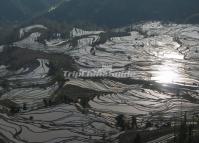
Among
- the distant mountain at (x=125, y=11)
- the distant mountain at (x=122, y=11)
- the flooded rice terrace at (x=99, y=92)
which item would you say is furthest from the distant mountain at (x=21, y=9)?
the flooded rice terrace at (x=99, y=92)

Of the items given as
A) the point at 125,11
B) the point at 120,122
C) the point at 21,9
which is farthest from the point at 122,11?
the point at 120,122

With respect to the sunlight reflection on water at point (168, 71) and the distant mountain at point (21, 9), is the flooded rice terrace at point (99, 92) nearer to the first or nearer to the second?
the sunlight reflection on water at point (168, 71)

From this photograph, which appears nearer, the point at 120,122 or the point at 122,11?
the point at 120,122

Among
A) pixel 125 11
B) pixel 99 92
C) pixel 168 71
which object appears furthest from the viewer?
pixel 125 11

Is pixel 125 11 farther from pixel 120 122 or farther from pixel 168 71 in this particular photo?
pixel 120 122

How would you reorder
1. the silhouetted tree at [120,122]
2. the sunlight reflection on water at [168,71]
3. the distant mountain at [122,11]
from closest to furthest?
the silhouetted tree at [120,122] < the sunlight reflection on water at [168,71] < the distant mountain at [122,11]

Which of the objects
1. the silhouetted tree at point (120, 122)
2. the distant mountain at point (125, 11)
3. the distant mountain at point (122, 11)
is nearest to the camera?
the silhouetted tree at point (120, 122)
